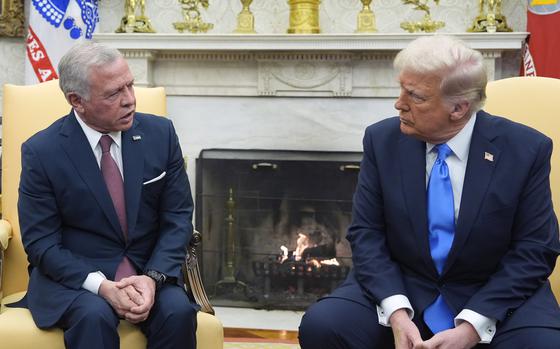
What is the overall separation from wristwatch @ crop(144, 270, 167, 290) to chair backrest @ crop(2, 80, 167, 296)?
70cm

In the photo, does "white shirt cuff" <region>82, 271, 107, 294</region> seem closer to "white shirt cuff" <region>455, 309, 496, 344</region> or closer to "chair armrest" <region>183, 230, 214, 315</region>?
"chair armrest" <region>183, 230, 214, 315</region>

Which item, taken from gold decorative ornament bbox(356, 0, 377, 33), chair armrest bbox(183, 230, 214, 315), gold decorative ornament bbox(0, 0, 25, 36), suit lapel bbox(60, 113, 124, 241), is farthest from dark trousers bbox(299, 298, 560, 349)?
gold decorative ornament bbox(0, 0, 25, 36)

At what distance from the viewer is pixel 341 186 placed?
14.9 ft

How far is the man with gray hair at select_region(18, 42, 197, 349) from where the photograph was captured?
2.35 meters

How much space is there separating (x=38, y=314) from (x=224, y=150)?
2409 millimetres

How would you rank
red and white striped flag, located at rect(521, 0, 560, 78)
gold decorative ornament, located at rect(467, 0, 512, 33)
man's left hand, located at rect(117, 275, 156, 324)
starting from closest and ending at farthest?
man's left hand, located at rect(117, 275, 156, 324) → red and white striped flag, located at rect(521, 0, 560, 78) → gold decorative ornament, located at rect(467, 0, 512, 33)

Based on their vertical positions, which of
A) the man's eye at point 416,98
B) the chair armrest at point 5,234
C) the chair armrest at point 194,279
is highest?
the man's eye at point 416,98

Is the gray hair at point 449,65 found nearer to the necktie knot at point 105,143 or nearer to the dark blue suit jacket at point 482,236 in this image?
the dark blue suit jacket at point 482,236

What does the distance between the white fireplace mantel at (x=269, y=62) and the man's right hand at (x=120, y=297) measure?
7.62 ft

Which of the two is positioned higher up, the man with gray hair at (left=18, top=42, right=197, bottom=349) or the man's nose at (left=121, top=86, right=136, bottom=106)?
the man's nose at (left=121, top=86, right=136, bottom=106)

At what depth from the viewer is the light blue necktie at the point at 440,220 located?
222 cm

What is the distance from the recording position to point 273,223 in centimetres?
468

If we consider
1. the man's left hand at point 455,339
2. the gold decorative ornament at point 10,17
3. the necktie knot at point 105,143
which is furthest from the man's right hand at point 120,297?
the gold decorative ornament at point 10,17

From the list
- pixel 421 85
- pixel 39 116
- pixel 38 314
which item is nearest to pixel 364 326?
pixel 421 85
